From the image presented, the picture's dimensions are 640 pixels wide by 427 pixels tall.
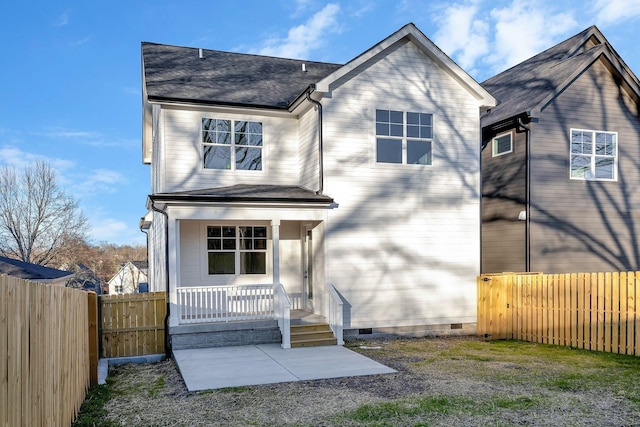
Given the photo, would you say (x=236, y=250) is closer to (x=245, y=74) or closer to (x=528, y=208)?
(x=245, y=74)

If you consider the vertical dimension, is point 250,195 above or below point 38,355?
above

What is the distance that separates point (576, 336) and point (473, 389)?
4444 mm

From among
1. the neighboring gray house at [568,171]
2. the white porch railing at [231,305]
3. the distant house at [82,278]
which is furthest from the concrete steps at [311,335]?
the distant house at [82,278]

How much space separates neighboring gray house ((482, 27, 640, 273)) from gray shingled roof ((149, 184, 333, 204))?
251 inches

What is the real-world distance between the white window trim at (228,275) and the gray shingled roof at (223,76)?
3057 millimetres

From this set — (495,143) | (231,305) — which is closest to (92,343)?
(231,305)

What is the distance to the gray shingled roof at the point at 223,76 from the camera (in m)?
12.3

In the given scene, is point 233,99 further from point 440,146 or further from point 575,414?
point 575,414

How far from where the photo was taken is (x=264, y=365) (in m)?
8.64

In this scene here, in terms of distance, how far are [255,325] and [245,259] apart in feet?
7.67

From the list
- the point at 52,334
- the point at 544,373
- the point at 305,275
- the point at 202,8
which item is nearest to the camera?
the point at 52,334

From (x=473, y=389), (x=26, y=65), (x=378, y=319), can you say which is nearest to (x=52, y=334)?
(x=473, y=389)

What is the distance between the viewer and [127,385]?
795cm

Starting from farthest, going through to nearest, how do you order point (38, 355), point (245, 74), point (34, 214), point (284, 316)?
point (34, 214), point (245, 74), point (284, 316), point (38, 355)
